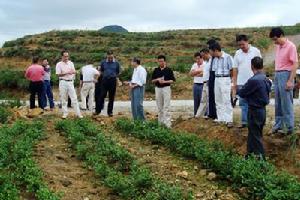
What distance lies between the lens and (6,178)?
8164 mm

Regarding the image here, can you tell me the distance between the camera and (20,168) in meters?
8.90

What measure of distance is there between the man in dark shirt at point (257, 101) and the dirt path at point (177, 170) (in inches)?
33.4

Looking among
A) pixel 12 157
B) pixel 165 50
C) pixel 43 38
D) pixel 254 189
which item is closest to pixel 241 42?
pixel 254 189

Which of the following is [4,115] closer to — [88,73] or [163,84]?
[88,73]

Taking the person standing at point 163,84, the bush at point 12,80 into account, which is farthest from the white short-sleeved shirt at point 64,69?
the bush at point 12,80

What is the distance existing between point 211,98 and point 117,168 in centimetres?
334

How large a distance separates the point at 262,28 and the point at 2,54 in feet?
70.7

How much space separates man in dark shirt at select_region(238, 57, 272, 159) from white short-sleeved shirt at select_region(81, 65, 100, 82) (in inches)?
300

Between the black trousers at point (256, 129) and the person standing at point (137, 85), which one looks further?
the person standing at point (137, 85)

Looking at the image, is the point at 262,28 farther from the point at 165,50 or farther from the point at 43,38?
the point at 43,38

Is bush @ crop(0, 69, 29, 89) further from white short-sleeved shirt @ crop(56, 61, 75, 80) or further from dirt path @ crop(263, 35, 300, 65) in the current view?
white short-sleeved shirt @ crop(56, 61, 75, 80)

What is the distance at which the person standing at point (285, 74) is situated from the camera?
9516 millimetres

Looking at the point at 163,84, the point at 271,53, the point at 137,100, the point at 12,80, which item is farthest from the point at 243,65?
the point at 271,53

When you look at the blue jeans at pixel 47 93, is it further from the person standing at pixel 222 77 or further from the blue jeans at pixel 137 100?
the person standing at pixel 222 77
